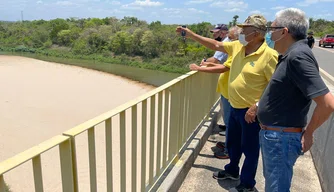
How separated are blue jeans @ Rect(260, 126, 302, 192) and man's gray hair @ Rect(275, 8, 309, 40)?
24.5 inches

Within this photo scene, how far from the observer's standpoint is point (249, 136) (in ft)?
7.98

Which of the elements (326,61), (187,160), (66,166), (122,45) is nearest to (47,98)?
(326,61)

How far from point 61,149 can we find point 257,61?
5.39 feet

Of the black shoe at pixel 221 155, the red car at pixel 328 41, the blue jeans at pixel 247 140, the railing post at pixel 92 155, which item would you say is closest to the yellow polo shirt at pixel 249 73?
the blue jeans at pixel 247 140

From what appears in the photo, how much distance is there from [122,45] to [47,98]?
2444 cm

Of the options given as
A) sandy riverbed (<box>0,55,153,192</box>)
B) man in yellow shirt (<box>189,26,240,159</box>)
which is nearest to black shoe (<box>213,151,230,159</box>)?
man in yellow shirt (<box>189,26,240,159</box>)

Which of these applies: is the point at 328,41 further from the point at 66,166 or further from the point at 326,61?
the point at 66,166

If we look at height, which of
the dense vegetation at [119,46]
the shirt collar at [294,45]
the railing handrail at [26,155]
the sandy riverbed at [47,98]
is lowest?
the sandy riverbed at [47,98]

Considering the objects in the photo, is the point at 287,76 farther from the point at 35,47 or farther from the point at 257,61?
the point at 35,47

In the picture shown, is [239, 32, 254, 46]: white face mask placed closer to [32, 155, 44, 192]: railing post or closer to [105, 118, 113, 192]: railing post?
[105, 118, 113, 192]: railing post

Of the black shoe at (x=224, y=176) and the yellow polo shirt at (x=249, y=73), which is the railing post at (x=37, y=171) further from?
the black shoe at (x=224, y=176)

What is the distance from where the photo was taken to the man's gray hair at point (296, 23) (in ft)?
5.34

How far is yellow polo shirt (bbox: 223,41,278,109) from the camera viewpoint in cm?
219

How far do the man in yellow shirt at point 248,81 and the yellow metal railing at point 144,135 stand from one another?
54 centimetres
